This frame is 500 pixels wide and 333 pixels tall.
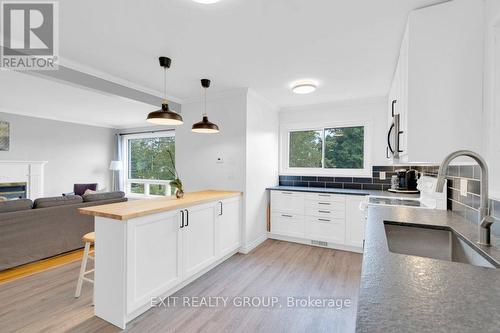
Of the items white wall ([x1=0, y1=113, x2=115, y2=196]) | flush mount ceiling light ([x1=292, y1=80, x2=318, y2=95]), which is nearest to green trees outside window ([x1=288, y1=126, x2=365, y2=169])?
flush mount ceiling light ([x1=292, y1=80, x2=318, y2=95])

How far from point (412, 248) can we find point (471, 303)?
940 millimetres

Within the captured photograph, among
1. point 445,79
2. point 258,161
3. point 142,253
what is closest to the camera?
point 445,79

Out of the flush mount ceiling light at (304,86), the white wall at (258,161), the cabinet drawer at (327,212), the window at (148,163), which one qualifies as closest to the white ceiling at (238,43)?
the flush mount ceiling light at (304,86)

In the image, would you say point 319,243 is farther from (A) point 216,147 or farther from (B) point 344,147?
(A) point 216,147

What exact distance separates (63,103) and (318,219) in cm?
506

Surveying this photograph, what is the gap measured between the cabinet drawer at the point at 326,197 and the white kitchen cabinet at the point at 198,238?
1.66m

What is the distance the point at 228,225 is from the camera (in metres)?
3.12

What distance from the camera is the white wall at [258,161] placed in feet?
11.3

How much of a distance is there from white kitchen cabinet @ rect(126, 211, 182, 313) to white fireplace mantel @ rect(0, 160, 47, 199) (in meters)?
4.88

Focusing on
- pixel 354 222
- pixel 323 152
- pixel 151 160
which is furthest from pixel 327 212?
pixel 151 160

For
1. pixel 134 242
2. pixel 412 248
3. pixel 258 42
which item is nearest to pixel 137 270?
pixel 134 242

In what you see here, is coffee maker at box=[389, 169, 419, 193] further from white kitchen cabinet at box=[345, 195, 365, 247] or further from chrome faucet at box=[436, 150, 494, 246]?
chrome faucet at box=[436, 150, 494, 246]

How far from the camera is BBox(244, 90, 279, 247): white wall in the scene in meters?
3.43

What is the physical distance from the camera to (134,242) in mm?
1826
